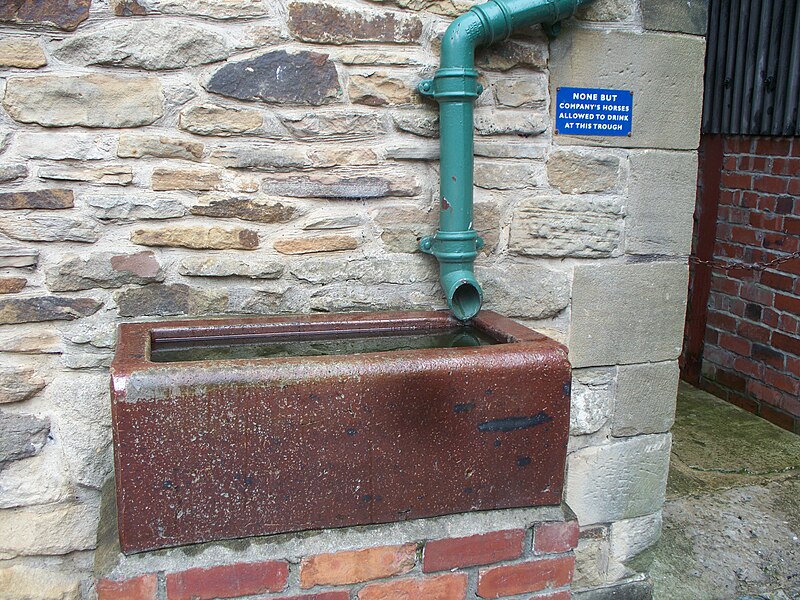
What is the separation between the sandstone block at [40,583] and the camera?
2066mm

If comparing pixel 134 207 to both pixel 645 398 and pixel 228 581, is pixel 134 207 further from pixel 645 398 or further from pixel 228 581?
pixel 645 398

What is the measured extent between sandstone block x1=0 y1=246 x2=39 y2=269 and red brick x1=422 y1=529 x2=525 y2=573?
1.26 meters

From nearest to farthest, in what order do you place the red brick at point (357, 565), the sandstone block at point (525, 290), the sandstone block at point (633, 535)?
the red brick at point (357, 565) < the sandstone block at point (525, 290) < the sandstone block at point (633, 535)

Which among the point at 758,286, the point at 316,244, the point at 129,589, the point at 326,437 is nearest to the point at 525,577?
the point at 326,437

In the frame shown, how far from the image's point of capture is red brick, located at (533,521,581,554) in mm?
1769

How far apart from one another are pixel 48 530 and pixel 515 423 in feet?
4.47

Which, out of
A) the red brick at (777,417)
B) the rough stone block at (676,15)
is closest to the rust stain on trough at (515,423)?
the rough stone block at (676,15)

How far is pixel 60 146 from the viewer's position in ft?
6.24

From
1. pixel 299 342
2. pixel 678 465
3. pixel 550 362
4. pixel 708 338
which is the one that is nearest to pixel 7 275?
pixel 299 342

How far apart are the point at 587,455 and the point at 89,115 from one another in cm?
186

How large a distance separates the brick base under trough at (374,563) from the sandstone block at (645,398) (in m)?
0.77

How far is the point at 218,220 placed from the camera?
206cm

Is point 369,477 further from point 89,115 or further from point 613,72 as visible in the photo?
point 613,72

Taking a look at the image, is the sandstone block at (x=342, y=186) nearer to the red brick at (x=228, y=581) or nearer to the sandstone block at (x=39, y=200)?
the sandstone block at (x=39, y=200)
